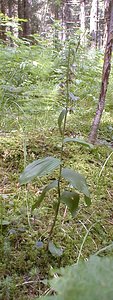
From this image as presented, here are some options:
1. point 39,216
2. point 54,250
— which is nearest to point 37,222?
point 39,216

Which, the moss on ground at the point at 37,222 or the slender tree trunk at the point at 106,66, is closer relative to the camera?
the moss on ground at the point at 37,222

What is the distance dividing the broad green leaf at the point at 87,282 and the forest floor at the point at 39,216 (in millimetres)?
878

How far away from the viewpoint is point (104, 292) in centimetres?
29

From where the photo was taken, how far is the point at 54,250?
4.42ft

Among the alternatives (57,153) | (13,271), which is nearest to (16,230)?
(13,271)

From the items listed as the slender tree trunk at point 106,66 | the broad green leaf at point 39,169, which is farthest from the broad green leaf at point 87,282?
the slender tree trunk at point 106,66

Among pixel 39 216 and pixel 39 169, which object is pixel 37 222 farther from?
pixel 39 169

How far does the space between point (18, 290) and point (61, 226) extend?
439 millimetres

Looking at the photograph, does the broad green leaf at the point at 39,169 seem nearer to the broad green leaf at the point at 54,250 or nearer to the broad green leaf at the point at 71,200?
the broad green leaf at the point at 71,200

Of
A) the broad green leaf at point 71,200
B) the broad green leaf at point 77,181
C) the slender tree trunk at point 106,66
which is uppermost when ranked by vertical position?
the slender tree trunk at point 106,66

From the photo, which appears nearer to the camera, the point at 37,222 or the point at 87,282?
the point at 87,282

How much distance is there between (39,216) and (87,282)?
1.31 meters

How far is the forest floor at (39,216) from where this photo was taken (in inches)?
50.1

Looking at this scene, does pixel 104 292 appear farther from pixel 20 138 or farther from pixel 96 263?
pixel 20 138
